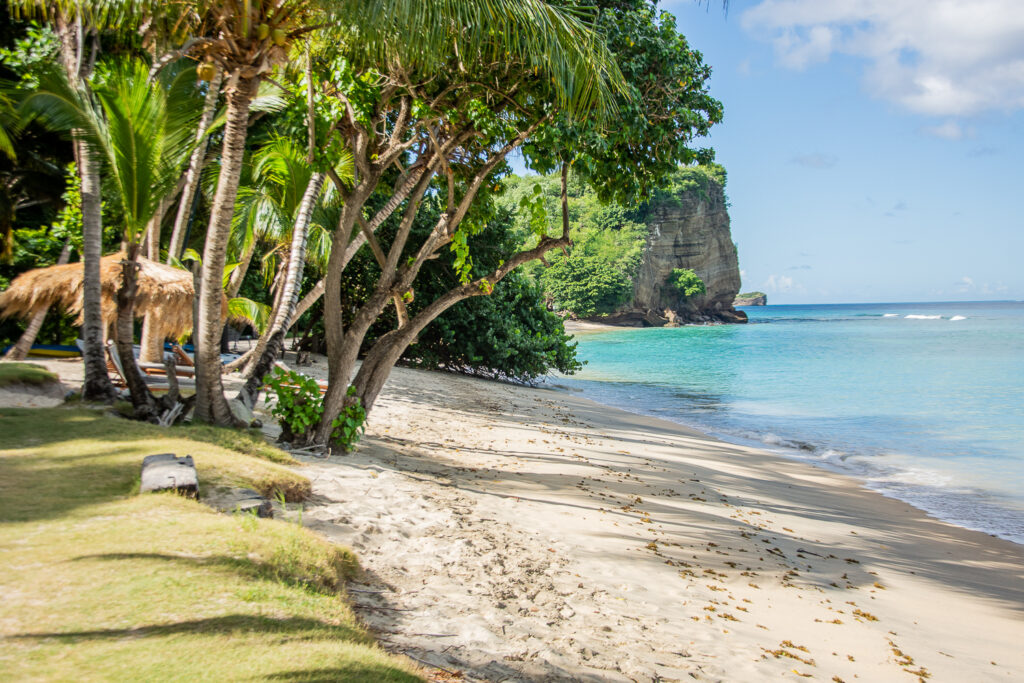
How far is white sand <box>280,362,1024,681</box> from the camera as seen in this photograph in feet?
12.4

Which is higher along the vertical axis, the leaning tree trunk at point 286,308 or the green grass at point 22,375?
the leaning tree trunk at point 286,308

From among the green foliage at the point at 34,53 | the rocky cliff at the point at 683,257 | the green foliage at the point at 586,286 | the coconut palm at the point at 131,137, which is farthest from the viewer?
the rocky cliff at the point at 683,257

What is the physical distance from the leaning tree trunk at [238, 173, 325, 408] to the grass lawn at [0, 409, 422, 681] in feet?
7.58

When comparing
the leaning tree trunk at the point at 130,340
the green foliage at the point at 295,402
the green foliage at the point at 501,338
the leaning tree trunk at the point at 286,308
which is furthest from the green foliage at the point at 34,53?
the green foliage at the point at 501,338

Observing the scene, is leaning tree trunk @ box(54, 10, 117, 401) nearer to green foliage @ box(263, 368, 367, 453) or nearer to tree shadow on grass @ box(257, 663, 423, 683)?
green foliage @ box(263, 368, 367, 453)

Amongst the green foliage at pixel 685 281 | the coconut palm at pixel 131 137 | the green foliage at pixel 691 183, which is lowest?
the coconut palm at pixel 131 137

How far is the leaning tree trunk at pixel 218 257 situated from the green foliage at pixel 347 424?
41.0 inches

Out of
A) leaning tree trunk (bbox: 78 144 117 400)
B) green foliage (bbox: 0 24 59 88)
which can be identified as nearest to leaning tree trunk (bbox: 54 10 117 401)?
leaning tree trunk (bbox: 78 144 117 400)

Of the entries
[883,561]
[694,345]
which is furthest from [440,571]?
[694,345]

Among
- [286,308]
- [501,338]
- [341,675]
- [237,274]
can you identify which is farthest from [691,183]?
[341,675]

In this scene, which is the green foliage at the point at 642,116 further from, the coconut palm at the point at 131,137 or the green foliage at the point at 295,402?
the coconut palm at the point at 131,137

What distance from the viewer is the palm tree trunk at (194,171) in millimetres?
9984

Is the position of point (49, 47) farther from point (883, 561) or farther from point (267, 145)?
point (883, 561)

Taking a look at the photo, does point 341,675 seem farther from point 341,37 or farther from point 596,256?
point 596,256
